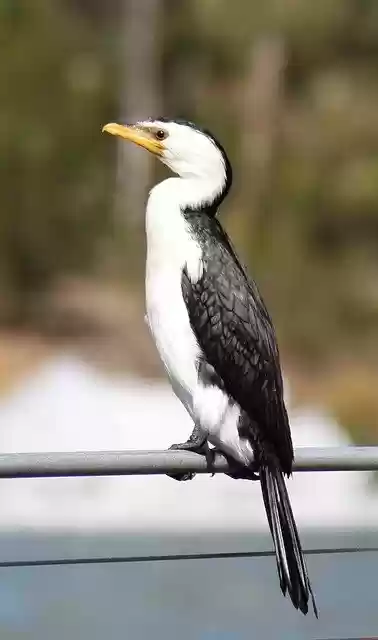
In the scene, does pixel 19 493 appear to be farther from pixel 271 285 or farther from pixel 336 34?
pixel 336 34

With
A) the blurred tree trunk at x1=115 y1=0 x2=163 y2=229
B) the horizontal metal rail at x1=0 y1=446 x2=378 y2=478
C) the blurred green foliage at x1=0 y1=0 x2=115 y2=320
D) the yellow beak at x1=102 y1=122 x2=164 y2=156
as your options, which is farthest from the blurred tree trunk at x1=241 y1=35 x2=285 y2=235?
the horizontal metal rail at x1=0 y1=446 x2=378 y2=478

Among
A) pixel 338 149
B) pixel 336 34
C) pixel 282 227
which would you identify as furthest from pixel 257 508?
pixel 336 34

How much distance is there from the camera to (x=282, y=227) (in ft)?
23.2

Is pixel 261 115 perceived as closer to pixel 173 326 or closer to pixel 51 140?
pixel 51 140

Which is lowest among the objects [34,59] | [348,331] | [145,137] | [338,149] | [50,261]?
→ [145,137]

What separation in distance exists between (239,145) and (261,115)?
31 cm

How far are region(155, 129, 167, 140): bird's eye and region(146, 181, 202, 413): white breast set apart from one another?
0.06 meters

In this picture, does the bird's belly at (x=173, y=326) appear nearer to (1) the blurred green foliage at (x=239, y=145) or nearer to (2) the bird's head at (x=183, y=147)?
(2) the bird's head at (x=183, y=147)

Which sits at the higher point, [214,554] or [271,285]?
[271,285]

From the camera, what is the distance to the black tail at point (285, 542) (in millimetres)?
1157

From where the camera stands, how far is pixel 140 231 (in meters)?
6.66

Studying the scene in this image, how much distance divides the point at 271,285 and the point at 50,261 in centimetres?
151

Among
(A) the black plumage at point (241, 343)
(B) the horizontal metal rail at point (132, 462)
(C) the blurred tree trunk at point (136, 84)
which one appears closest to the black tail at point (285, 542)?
(A) the black plumage at point (241, 343)

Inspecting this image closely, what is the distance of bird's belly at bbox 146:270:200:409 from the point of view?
50.1 inches
